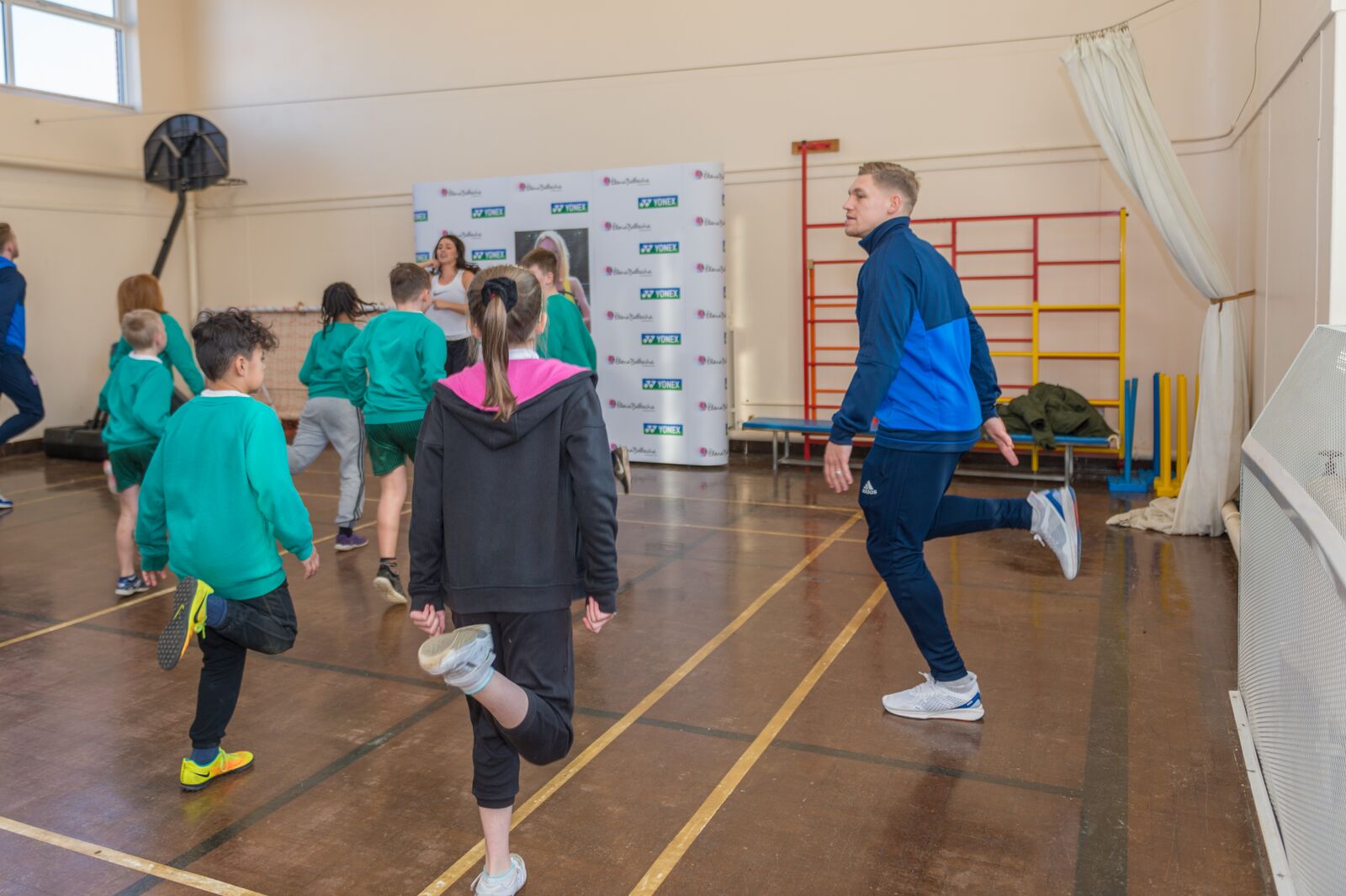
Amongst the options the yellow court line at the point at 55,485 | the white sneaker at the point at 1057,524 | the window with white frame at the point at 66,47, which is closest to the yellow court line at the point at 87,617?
the yellow court line at the point at 55,485

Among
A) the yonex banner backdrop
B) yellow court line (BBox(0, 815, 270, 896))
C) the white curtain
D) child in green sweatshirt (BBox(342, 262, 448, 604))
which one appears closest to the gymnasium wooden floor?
yellow court line (BBox(0, 815, 270, 896))

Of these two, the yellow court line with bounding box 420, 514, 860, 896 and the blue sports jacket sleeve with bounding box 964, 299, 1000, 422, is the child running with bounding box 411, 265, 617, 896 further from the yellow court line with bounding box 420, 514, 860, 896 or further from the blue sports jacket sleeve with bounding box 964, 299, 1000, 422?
the blue sports jacket sleeve with bounding box 964, 299, 1000, 422

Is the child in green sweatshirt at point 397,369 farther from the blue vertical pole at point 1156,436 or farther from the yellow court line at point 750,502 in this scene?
the blue vertical pole at point 1156,436

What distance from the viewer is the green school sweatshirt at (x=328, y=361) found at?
5879 mm

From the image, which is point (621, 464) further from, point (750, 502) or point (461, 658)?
point (461, 658)

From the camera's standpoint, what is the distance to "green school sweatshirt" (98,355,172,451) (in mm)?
5035

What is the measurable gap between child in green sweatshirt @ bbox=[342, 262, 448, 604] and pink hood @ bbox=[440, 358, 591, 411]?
9.30ft

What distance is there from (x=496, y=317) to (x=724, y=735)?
180 centimetres

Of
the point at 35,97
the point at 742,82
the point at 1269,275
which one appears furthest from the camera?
the point at 35,97

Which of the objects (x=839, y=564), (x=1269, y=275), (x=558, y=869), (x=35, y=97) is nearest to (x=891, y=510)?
(x=558, y=869)

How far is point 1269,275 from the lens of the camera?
565cm

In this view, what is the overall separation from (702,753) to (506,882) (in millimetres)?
1003

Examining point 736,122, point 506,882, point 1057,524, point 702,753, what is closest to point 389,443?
point 702,753

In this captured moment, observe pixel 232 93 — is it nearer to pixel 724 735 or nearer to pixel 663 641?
pixel 663 641
